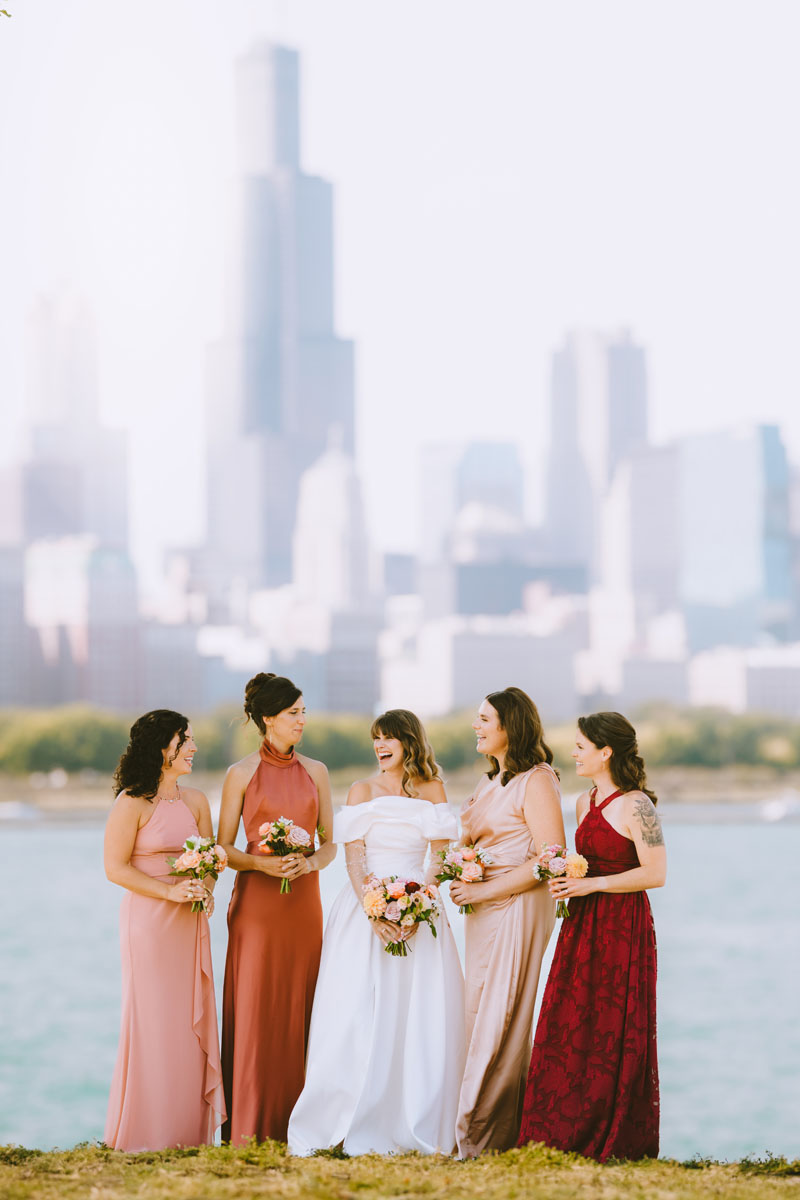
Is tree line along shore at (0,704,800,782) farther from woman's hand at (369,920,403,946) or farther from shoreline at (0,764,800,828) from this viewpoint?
woman's hand at (369,920,403,946)

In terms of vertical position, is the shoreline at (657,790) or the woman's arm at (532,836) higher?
the woman's arm at (532,836)

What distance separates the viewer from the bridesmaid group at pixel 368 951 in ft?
20.7

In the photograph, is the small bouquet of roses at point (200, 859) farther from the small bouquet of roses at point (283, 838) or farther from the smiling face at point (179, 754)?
the smiling face at point (179, 754)

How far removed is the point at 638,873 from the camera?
6137 millimetres

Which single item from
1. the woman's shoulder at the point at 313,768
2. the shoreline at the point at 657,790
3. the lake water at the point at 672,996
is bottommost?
the lake water at the point at 672,996

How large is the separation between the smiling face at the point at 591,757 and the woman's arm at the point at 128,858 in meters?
1.67

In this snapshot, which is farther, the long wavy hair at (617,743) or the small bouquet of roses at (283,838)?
the small bouquet of roses at (283,838)

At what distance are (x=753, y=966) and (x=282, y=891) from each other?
4601 centimetres

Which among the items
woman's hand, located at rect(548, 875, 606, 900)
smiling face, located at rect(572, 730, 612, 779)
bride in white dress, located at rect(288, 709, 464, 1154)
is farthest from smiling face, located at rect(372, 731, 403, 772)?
woman's hand, located at rect(548, 875, 606, 900)

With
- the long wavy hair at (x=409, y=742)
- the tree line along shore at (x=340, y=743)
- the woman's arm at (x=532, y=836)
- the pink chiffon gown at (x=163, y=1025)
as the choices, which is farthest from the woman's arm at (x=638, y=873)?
the tree line along shore at (x=340, y=743)

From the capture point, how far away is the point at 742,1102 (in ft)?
101

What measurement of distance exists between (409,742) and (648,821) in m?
1.08

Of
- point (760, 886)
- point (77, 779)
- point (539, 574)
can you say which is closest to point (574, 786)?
point (760, 886)

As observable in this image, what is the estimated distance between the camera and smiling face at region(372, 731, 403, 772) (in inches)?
260
